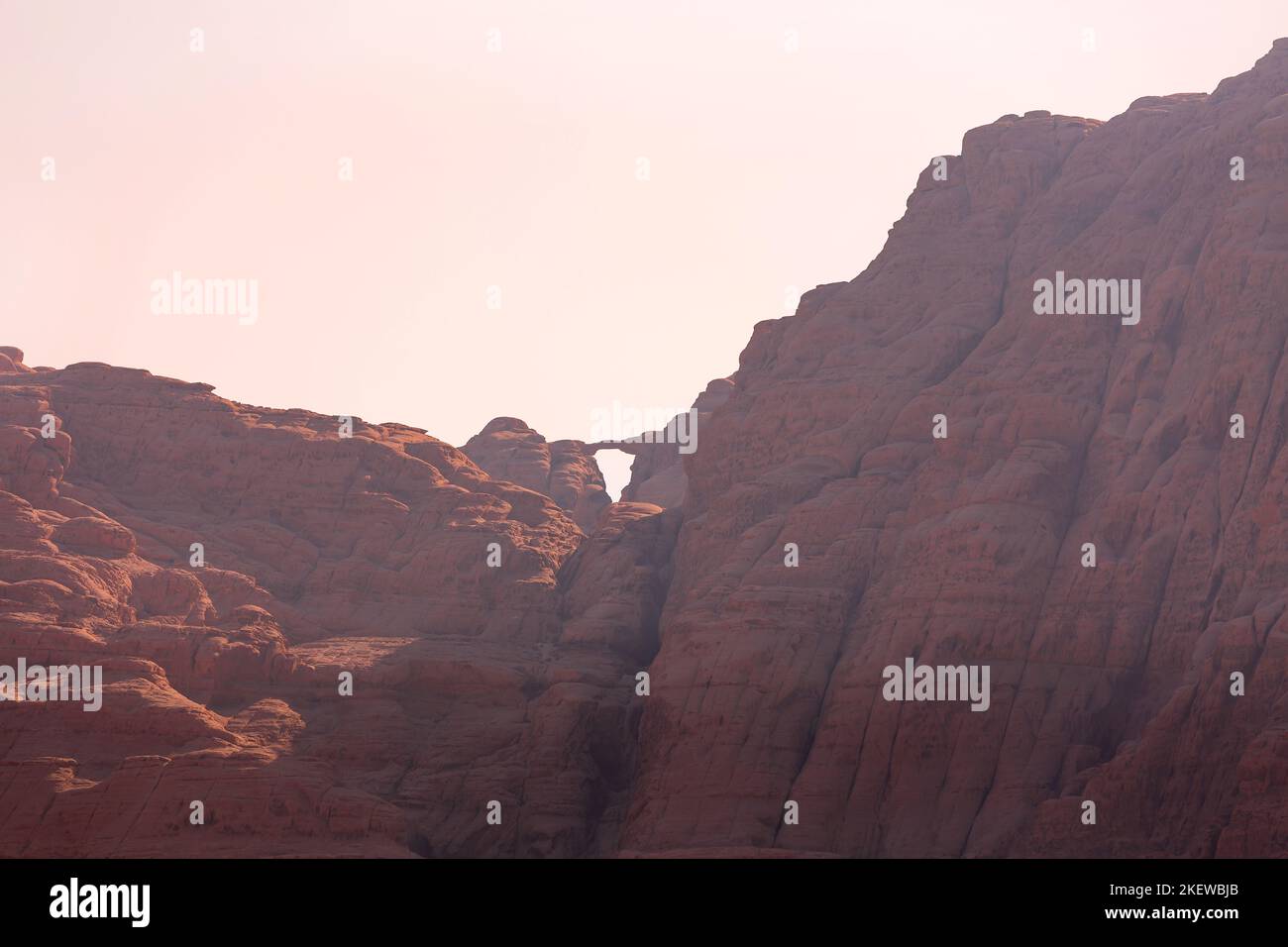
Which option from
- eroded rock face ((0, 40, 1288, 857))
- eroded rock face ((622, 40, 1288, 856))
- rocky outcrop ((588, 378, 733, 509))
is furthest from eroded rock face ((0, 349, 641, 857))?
rocky outcrop ((588, 378, 733, 509))

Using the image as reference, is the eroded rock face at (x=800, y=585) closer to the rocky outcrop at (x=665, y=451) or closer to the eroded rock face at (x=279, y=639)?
the eroded rock face at (x=279, y=639)

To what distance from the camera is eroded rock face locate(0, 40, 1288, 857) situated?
234 feet

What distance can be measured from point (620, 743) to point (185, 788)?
18912mm

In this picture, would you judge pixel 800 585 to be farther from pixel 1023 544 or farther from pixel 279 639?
pixel 279 639

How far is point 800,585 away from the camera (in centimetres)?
8062

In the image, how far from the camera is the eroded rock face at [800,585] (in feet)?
234

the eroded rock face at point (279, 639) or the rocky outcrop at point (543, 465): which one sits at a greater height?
the rocky outcrop at point (543, 465)

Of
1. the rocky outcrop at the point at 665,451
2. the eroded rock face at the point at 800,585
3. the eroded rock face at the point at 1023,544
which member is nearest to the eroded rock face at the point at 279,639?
the eroded rock face at the point at 800,585

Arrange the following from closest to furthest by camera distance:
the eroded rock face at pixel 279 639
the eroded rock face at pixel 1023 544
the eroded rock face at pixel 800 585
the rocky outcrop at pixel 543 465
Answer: the eroded rock face at pixel 1023 544 → the eroded rock face at pixel 800 585 → the eroded rock face at pixel 279 639 → the rocky outcrop at pixel 543 465

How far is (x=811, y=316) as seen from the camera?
93.7m

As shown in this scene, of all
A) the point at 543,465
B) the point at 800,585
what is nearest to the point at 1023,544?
the point at 800,585

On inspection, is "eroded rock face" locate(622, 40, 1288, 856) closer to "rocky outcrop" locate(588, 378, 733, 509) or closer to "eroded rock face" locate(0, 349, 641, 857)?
"eroded rock face" locate(0, 349, 641, 857)
